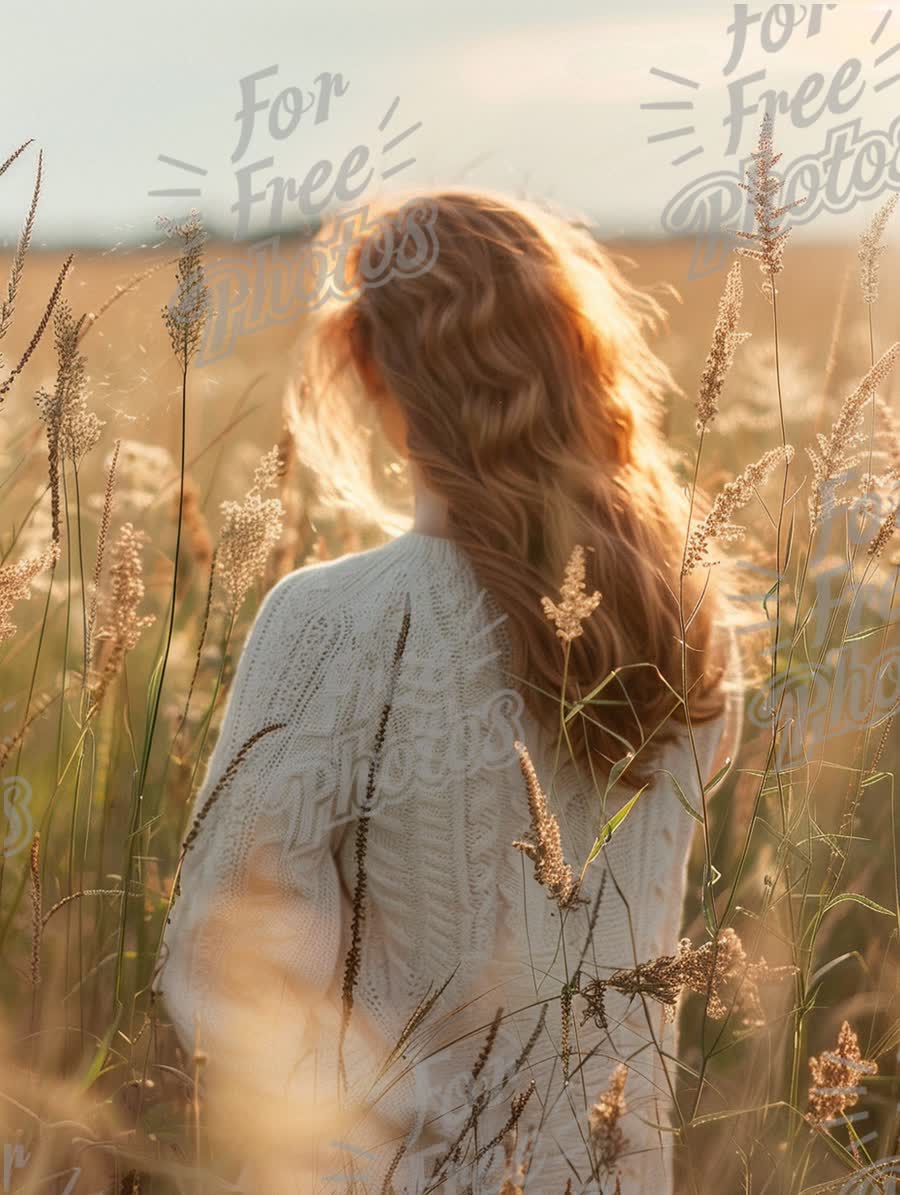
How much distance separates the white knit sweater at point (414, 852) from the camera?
3.38 feet

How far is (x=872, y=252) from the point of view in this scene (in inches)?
39.0

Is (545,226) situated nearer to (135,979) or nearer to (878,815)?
(135,979)

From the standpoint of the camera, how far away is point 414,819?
1.11 metres

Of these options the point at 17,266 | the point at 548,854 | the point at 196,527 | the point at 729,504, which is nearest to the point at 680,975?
the point at 548,854

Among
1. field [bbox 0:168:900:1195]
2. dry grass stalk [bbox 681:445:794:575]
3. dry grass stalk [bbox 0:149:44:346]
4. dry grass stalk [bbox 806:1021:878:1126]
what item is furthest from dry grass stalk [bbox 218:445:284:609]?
dry grass stalk [bbox 806:1021:878:1126]

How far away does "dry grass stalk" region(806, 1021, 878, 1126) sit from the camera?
76cm

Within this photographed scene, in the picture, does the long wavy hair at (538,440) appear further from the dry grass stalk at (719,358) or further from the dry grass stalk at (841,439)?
the dry grass stalk at (719,358)

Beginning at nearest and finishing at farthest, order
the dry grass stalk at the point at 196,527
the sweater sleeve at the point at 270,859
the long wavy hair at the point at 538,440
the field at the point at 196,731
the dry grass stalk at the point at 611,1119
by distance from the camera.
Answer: the dry grass stalk at the point at 611,1119
the field at the point at 196,731
the sweater sleeve at the point at 270,859
the long wavy hair at the point at 538,440
the dry grass stalk at the point at 196,527

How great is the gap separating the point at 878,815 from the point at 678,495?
0.74m

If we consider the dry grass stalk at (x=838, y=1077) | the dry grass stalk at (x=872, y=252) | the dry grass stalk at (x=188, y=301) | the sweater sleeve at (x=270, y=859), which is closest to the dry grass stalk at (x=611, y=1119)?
the dry grass stalk at (x=838, y=1077)

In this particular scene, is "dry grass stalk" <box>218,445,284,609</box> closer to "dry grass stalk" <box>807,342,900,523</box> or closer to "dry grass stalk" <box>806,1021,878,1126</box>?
"dry grass stalk" <box>807,342,900,523</box>

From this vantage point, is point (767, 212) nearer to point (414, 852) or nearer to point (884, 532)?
point (884, 532)

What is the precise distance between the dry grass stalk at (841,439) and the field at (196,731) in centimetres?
8

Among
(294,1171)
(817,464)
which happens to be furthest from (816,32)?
(294,1171)
